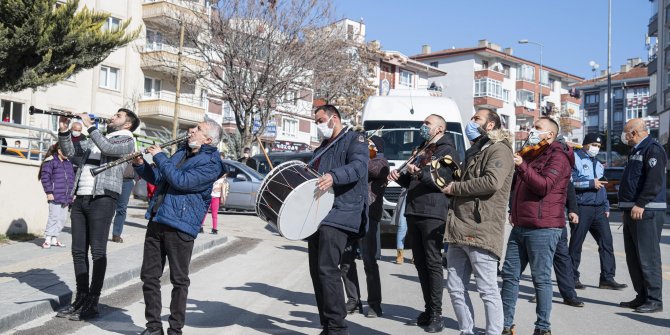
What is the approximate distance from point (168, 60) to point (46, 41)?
87.1 feet

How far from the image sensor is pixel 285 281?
1012 cm

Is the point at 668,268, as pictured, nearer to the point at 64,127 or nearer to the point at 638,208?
the point at 638,208

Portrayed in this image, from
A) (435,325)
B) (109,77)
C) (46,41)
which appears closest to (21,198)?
(46,41)

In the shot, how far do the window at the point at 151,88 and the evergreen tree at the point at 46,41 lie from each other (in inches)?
1255

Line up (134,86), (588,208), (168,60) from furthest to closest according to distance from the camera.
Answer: (134,86) → (168,60) → (588,208)

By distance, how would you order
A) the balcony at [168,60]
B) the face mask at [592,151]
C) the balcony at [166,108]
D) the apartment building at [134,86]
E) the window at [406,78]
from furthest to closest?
1. the window at [406,78]
2. the balcony at [166,108]
3. the apartment building at [134,86]
4. the balcony at [168,60]
5. the face mask at [592,151]

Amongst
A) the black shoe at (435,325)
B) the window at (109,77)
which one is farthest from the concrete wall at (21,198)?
the window at (109,77)

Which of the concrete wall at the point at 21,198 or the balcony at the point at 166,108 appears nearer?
the concrete wall at the point at 21,198

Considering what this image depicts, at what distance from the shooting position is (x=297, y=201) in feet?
19.2

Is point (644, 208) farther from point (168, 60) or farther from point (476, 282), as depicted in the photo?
point (168, 60)

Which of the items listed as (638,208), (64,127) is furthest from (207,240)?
(638,208)

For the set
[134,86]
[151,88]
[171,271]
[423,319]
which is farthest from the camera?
[151,88]

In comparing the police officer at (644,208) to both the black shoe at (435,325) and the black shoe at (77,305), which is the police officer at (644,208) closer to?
the black shoe at (435,325)

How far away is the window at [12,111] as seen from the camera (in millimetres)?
35056
